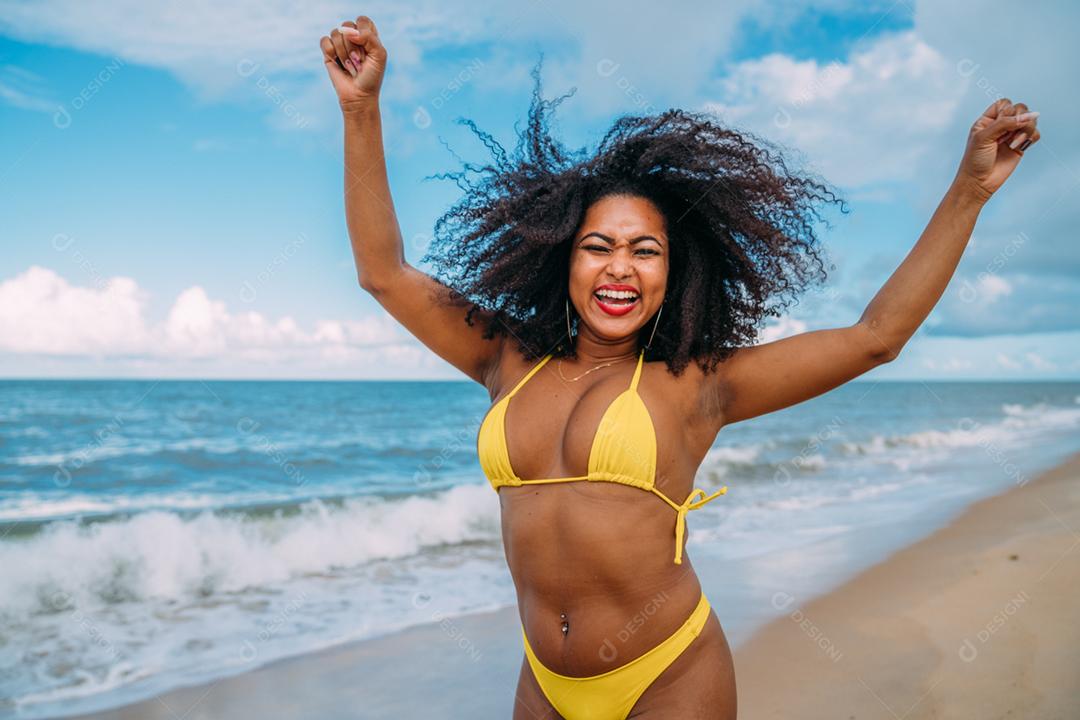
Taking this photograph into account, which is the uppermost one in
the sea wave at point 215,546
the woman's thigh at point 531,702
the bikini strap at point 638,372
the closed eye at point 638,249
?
the closed eye at point 638,249

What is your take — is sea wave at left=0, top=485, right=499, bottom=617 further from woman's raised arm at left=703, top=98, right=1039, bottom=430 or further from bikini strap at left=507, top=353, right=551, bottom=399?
woman's raised arm at left=703, top=98, right=1039, bottom=430

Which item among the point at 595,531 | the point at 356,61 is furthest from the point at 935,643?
the point at 356,61

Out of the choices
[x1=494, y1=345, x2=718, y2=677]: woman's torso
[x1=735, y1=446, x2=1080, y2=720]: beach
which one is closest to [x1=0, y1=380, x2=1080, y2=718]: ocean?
[x1=735, y1=446, x2=1080, y2=720]: beach

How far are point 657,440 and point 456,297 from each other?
936mm

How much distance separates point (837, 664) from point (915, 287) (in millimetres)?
3429

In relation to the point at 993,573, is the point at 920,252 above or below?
above

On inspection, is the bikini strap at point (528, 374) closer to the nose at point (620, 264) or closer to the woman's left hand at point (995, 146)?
the nose at point (620, 264)

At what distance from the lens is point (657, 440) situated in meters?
2.55

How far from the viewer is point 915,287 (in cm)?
249

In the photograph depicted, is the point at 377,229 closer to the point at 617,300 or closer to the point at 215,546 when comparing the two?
the point at 617,300

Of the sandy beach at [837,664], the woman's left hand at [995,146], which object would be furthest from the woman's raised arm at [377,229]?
the sandy beach at [837,664]

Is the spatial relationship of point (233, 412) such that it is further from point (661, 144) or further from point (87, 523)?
point (661, 144)

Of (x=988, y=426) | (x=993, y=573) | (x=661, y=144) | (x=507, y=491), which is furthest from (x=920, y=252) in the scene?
(x=988, y=426)

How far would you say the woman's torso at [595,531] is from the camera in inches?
100
